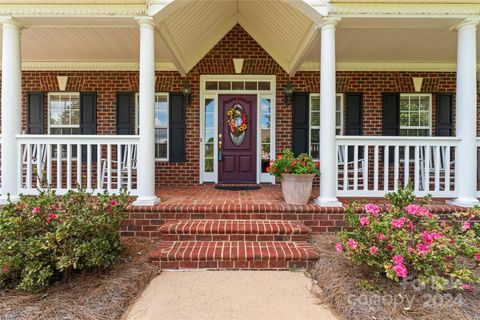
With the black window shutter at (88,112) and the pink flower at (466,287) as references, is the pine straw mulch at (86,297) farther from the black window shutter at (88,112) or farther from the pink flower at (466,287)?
the black window shutter at (88,112)

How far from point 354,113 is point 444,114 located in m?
1.85

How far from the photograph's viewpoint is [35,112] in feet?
19.2

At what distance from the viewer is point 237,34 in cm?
579

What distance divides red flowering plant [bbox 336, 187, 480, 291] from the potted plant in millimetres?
1035

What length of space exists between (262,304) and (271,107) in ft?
14.2

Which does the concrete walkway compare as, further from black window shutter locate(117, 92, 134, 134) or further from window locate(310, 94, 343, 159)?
black window shutter locate(117, 92, 134, 134)

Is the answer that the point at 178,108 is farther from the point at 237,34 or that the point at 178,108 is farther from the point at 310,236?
the point at 310,236

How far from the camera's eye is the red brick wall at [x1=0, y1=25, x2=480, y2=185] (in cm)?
579

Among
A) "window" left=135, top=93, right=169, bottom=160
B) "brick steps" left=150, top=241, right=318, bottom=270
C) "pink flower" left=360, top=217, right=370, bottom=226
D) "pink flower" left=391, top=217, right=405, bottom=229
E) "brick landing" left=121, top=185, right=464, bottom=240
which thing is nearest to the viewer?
"pink flower" left=391, top=217, right=405, bottom=229

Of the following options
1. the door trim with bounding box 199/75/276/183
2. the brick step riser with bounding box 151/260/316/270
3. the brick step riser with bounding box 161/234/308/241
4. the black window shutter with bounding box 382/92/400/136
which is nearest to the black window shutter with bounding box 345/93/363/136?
the black window shutter with bounding box 382/92/400/136

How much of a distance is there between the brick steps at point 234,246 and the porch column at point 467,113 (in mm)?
2229

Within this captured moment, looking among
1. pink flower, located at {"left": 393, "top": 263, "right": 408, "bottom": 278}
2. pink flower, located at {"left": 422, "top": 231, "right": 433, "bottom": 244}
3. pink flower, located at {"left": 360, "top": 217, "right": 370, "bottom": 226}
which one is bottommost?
pink flower, located at {"left": 393, "top": 263, "right": 408, "bottom": 278}

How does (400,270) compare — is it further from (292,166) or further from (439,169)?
(439,169)

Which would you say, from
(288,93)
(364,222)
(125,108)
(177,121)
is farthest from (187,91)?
(364,222)
